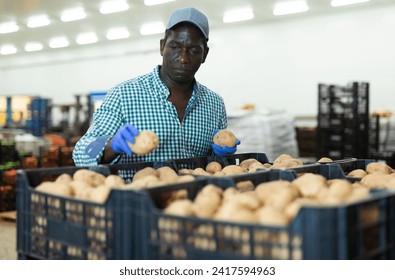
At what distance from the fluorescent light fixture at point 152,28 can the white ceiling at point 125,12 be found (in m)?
0.21

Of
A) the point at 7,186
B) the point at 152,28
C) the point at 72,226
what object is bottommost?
the point at 7,186

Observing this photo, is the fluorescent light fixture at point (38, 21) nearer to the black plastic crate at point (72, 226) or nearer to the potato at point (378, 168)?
the potato at point (378, 168)

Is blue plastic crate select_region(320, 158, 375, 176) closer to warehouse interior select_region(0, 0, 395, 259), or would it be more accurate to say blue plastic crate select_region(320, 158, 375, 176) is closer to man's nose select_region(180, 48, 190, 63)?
man's nose select_region(180, 48, 190, 63)

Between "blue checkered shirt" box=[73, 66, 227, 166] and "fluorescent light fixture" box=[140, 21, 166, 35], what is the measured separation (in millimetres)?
10263

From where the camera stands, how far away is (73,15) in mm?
11375

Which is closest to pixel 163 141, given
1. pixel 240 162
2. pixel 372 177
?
pixel 240 162

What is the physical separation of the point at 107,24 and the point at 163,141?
10.9 m

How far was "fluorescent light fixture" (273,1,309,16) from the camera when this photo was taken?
396 inches

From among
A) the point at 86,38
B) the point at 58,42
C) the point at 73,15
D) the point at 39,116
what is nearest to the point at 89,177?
the point at 73,15

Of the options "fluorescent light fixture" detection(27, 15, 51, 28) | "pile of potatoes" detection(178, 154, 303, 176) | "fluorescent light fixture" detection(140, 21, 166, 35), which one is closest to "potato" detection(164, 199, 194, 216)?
"pile of potatoes" detection(178, 154, 303, 176)

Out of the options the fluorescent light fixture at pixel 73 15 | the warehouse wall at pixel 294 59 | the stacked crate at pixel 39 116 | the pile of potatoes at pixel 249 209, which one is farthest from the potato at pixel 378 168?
the stacked crate at pixel 39 116

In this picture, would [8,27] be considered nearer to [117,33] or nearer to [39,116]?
[39,116]

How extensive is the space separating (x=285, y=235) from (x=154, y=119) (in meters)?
1.53
